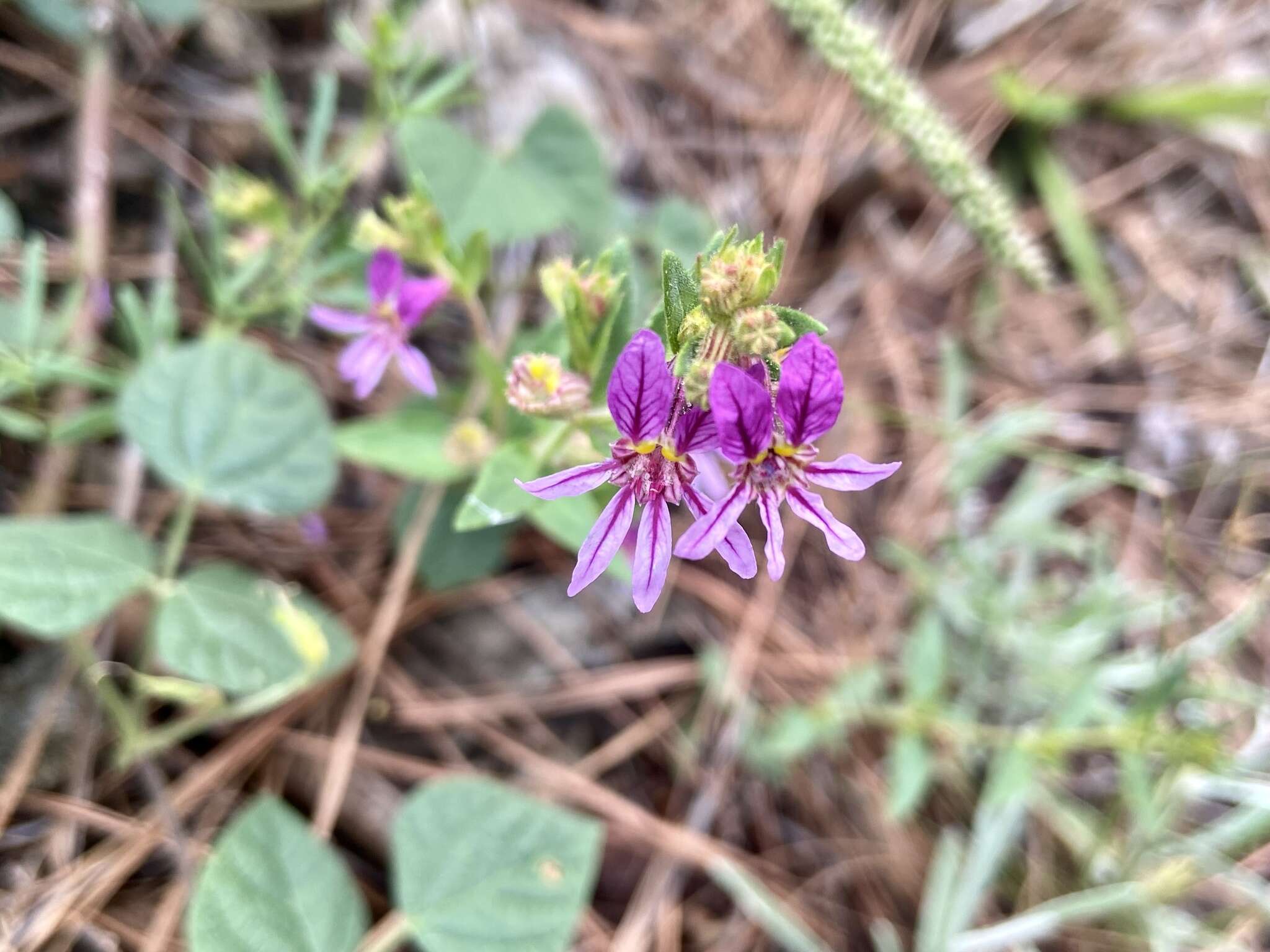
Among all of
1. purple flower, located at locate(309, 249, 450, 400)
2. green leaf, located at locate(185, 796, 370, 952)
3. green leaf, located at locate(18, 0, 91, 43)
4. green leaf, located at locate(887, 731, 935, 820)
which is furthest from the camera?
green leaf, located at locate(18, 0, 91, 43)

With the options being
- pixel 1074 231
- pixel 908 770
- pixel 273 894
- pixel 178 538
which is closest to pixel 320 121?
pixel 178 538

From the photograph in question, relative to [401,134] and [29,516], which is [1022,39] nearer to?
[401,134]

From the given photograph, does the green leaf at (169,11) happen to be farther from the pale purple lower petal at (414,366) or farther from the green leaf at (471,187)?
the pale purple lower petal at (414,366)

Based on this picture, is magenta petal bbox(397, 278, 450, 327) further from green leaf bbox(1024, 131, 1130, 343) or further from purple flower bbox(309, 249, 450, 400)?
green leaf bbox(1024, 131, 1130, 343)

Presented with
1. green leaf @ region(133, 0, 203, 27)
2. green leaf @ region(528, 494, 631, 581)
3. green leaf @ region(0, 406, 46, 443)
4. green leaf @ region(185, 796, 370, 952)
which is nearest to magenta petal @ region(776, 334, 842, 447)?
green leaf @ region(528, 494, 631, 581)

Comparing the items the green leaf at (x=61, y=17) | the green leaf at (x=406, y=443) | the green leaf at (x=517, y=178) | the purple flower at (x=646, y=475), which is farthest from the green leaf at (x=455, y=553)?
the green leaf at (x=61, y=17)

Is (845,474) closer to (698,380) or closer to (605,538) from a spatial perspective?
(698,380)
